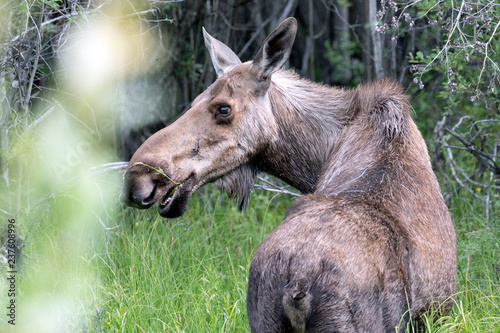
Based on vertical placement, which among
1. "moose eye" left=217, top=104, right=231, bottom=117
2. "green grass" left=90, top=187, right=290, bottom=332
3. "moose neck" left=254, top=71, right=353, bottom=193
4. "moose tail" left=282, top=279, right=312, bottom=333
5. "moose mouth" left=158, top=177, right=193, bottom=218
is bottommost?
"green grass" left=90, top=187, right=290, bottom=332

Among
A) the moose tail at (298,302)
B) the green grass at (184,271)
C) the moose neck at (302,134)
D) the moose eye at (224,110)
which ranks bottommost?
the green grass at (184,271)

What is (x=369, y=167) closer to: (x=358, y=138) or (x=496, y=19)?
(x=358, y=138)

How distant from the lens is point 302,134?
4191 mm

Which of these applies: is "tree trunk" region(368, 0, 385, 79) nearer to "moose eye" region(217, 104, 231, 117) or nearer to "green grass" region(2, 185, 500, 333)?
"green grass" region(2, 185, 500, 333)

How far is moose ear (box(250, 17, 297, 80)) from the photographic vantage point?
3.95 meters

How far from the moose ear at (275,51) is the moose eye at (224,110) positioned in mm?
306

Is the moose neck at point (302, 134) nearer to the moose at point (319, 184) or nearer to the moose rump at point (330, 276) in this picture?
the moose at point (319, 184)

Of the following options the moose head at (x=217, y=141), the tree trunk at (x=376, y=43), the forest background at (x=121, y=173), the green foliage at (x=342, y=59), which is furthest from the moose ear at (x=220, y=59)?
the green foliage at (x=342, y=59)

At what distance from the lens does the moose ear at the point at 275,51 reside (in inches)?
155

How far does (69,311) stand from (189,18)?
430 cm

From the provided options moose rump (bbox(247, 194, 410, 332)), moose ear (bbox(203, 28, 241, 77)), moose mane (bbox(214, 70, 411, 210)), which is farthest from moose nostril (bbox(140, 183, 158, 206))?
moose ear (bbox(203, 28, 241, 77))

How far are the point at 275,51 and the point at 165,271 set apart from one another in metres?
1.95

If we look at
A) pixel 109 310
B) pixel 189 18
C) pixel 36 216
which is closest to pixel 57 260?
pixel 36 216

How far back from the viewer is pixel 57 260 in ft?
16.3
